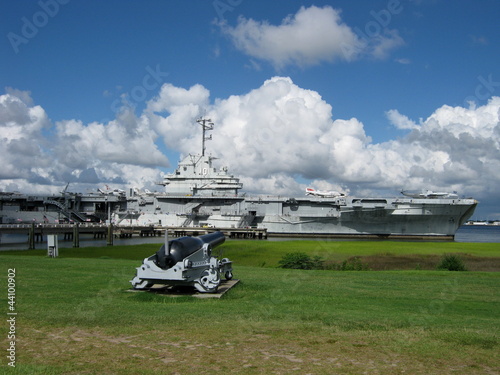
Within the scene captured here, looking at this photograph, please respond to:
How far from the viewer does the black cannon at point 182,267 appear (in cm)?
864

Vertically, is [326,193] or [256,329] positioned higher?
[326,193]

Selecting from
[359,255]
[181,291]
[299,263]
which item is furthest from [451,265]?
Answer: [181,291]

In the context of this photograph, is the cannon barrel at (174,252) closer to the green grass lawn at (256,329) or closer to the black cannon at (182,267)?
the black cannon at (182,267)

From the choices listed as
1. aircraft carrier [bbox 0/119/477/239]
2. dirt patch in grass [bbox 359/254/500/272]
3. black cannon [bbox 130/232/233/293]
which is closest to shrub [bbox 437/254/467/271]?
dirt patch in grass [bbox 359/254/500/272]

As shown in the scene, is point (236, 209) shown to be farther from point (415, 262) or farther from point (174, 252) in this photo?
point (174, 252)

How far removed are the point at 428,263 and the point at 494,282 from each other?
33.9 feet

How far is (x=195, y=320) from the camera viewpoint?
22.0 ft

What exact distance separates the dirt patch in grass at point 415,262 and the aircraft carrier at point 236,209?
90.2 feet

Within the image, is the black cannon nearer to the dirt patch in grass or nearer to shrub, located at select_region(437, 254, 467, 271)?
shrub, located at select_region(437, 254, 467, 271)

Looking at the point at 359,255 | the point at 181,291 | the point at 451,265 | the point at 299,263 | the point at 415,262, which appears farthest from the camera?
the point at 359,255

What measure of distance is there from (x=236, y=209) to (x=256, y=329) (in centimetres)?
5384

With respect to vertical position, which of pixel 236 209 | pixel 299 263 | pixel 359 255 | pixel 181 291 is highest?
pixel 236 209

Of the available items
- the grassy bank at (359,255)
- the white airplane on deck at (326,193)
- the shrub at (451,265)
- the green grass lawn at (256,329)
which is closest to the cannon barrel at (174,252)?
the green grass lawn at (256,329)

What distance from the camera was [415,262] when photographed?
22609 millimetres
